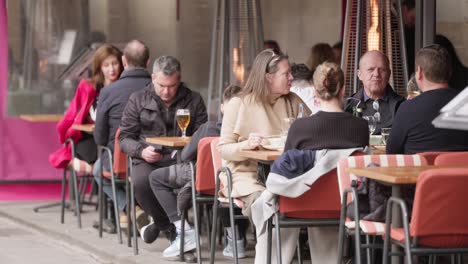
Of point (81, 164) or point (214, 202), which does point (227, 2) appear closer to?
point (81, 164)

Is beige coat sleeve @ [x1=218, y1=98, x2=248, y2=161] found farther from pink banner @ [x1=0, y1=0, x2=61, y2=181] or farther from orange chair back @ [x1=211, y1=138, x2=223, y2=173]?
pink banner @ [x1=0, y1=0, x2=61, y2=181]

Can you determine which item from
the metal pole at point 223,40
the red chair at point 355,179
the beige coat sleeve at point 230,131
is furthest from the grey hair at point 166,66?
the red chair at point 355,179

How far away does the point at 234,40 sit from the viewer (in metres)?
13.0

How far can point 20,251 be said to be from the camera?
422 inches

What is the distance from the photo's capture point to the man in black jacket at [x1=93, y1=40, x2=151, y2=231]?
35.2 ft

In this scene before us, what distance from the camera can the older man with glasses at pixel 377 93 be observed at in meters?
8.98

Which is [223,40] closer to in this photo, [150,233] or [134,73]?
[134,73]

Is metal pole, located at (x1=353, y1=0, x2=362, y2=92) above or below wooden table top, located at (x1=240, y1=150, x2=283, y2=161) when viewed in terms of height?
above

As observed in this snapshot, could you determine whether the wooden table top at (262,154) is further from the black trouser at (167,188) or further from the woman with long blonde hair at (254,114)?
the black trouser at (167,188)

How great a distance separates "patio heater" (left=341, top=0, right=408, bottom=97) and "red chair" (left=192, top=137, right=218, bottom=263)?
2009mm

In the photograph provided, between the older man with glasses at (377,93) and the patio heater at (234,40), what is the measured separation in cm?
382

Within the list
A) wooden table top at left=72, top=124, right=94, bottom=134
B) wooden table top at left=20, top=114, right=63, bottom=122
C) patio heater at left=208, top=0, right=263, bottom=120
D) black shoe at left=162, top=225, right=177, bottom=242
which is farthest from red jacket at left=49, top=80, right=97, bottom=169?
black shoe at left=162, top=225, right=177, bottom=242

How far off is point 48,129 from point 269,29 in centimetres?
265

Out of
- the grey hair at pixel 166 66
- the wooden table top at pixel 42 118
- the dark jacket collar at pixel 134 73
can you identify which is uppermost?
the grey hair at pixel 166 66
